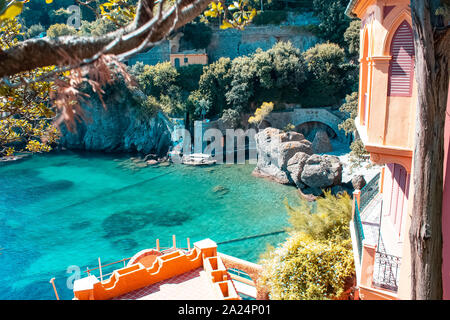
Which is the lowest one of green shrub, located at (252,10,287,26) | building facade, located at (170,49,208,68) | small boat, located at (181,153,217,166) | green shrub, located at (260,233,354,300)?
small boat, located at (181,153,217,166)

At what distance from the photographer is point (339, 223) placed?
10.1m

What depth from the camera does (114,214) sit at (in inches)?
887

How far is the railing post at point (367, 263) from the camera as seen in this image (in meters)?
6.24

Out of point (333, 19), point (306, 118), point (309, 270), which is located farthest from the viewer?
point (333, 19)

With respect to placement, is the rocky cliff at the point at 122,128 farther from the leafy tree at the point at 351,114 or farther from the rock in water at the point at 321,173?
the leafy tree at the point at 351,114

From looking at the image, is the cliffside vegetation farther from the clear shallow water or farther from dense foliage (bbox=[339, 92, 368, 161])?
dense foliage (bbox=[339, 92, 368, 161])

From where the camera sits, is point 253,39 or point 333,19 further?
point 253,39

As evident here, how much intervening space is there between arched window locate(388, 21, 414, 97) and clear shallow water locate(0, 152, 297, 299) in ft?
39.5

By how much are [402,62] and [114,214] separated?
1991cm

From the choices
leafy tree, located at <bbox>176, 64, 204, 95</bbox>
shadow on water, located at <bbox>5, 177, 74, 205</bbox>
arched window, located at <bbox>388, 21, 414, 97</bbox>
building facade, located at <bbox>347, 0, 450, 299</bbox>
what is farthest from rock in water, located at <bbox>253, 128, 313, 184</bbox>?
arched window, located at <bbox>388, 21, 414, 97</bbox>

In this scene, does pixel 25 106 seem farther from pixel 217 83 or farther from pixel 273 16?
pixel 273 16

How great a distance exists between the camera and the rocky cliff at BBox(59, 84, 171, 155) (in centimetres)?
3684

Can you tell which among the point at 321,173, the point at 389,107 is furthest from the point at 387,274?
the point at 321,173

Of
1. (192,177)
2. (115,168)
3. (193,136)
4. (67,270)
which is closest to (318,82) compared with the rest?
(193,136)
